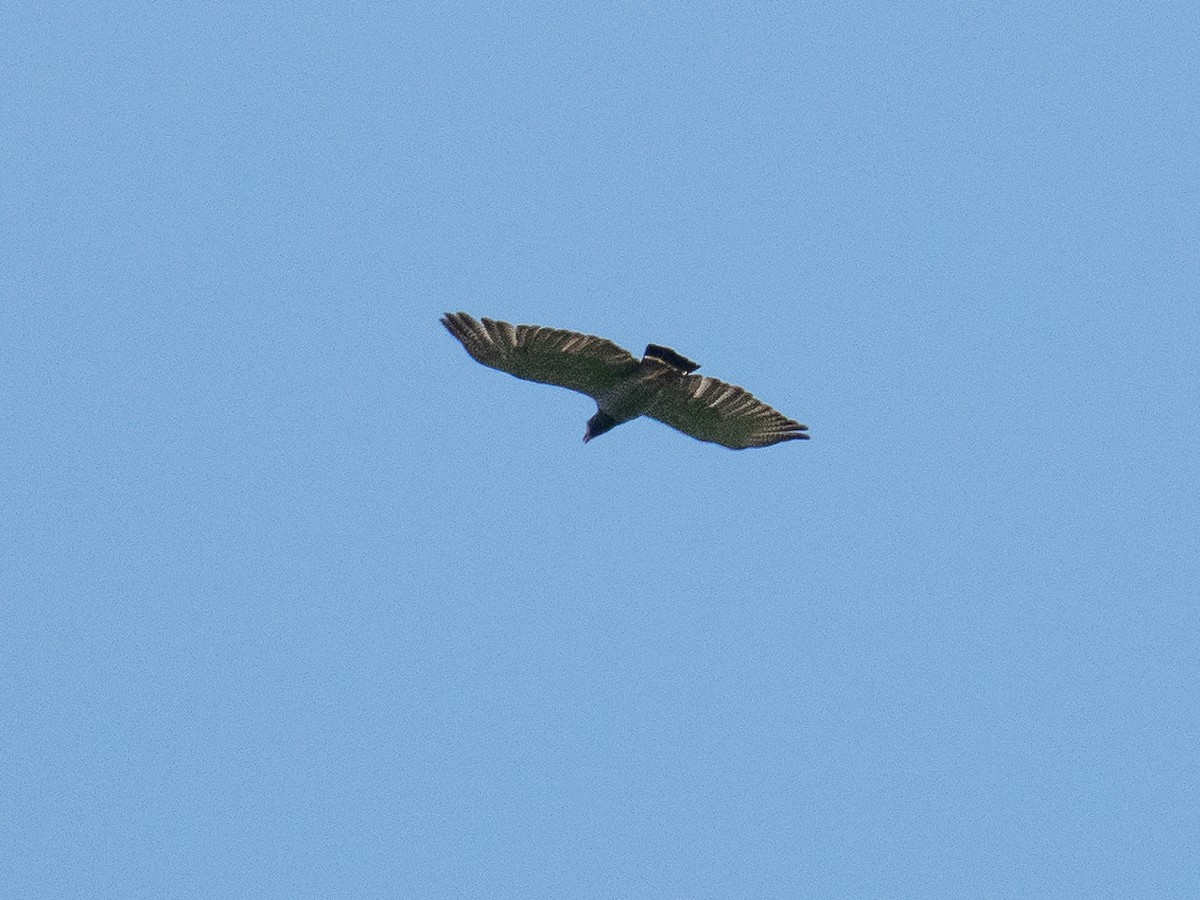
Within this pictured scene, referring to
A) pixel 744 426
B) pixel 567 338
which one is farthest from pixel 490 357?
pixel 744 426

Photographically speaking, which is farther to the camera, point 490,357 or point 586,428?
point 586,428

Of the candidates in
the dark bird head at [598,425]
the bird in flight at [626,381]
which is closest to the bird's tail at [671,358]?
the bird in flight at [626,381]

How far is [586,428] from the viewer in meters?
19.9

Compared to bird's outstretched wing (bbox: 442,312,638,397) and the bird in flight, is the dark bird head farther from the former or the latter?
bird's outstretched wing (bbox: 442,312,638,397)

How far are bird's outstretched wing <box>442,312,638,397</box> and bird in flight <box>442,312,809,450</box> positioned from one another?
0.01 m

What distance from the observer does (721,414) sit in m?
19.3

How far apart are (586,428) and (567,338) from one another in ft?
5.28

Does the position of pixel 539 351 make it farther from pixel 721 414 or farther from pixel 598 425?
pixel 721 414

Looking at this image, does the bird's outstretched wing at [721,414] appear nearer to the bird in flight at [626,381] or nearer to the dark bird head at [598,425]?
the bird in flight at [626,381]

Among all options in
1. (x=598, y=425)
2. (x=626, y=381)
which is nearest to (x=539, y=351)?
(x=626, y=381)

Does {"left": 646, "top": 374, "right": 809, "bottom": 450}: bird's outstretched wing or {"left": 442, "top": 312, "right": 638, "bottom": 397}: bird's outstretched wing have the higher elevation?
{"left": 442, "top": 312, "right": 638, "bottom": 397}: bird's outstretched wing

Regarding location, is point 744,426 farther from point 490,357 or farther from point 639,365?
point 490,357

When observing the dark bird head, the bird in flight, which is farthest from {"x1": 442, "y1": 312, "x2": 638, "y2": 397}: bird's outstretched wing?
the dark bird head

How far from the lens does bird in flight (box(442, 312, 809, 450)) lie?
18.5 metres
